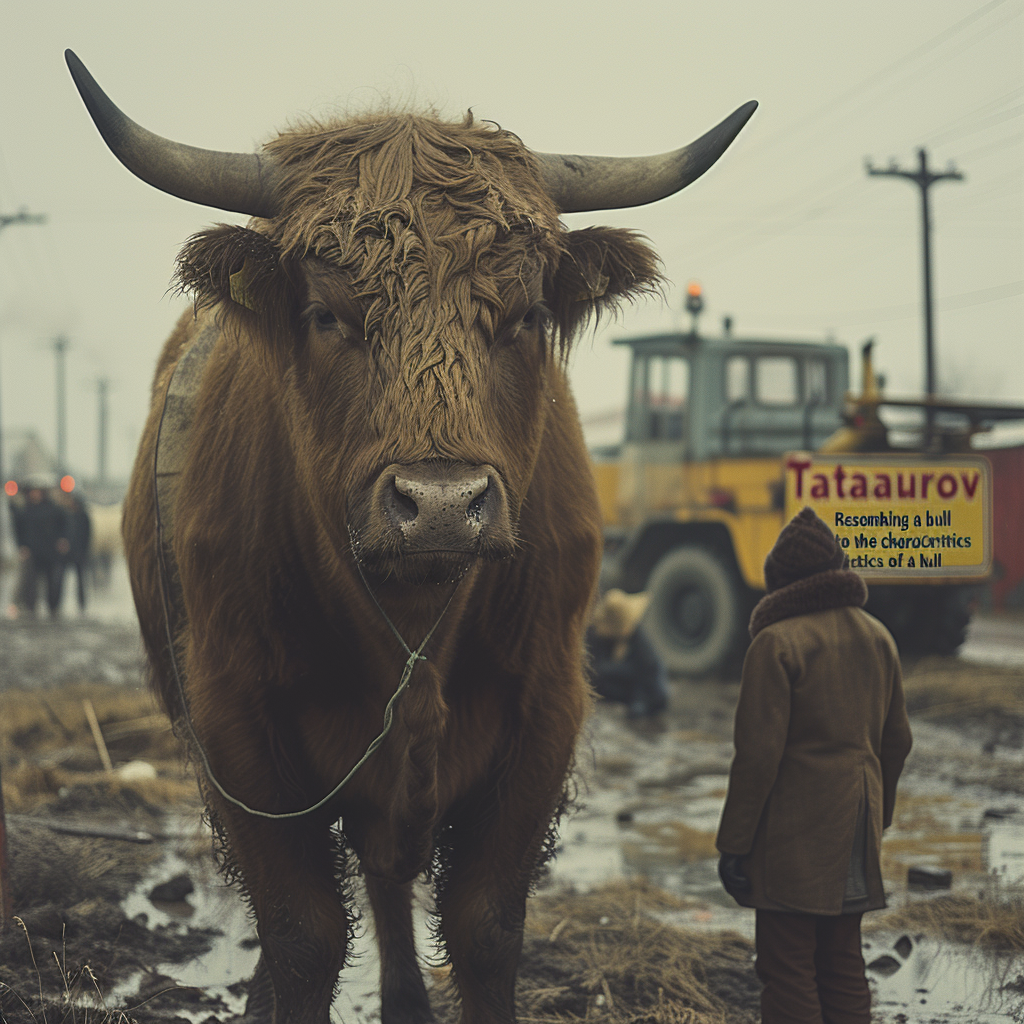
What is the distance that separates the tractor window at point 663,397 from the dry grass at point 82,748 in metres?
5.76

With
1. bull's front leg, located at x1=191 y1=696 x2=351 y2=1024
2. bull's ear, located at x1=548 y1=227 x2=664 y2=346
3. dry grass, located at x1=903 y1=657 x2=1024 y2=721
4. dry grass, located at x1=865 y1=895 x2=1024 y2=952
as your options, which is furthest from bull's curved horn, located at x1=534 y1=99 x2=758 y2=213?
dry grass, located at x1=903 y1=657 x2=1024 y2=721

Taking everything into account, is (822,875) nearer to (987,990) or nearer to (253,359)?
(987,990)

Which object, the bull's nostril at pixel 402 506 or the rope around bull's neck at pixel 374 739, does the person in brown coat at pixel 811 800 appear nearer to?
the rope around bull's neck at pixel 374 739

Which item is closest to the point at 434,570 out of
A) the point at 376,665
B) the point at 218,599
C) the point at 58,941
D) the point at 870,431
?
the point at 376,665

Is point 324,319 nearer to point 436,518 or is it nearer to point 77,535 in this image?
point 436,518

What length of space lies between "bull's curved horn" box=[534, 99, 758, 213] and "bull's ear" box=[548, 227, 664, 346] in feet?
0.36

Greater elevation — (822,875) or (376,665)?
(376,665)

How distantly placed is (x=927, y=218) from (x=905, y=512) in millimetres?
21031

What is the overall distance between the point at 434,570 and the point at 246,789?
3.84 feet

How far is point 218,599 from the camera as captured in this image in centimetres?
326

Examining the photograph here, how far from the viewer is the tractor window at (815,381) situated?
40.5 ft

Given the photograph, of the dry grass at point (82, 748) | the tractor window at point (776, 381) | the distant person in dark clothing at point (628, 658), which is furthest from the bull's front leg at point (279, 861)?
the tractor window at point (776, 381)

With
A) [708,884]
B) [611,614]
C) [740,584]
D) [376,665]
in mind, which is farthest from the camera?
[740,584]

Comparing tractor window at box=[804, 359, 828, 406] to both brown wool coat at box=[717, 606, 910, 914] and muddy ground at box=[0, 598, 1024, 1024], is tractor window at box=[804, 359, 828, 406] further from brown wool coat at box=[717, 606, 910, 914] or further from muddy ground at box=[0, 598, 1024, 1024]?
brown wool coat at box=[717, 606, 910, 914]
